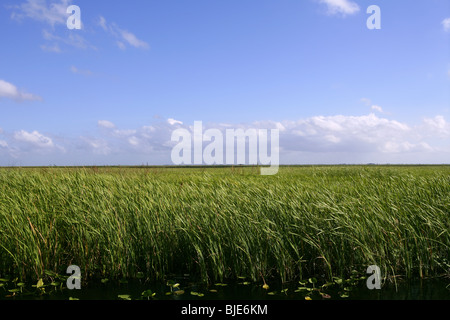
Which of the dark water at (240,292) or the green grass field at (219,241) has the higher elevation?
the green grass field at (219,241)

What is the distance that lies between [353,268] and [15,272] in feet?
19.8

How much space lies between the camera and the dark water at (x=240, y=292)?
4734 millimetres

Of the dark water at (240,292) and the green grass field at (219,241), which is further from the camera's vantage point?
the green grass field at (219,241)

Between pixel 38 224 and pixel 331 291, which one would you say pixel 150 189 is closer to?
pixel 38 224

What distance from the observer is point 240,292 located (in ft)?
16.1

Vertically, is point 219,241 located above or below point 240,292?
above

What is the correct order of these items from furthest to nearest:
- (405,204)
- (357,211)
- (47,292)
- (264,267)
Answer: (405,204) < (357,211) < (264,267) < (47,292)

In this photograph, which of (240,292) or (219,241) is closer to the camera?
(240,292)

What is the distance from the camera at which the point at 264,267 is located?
17.4ft

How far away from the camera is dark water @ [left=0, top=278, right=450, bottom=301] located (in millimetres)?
4734

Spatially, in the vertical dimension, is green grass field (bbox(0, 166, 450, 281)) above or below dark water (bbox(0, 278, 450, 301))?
above

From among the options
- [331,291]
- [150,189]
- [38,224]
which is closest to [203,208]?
[150,189]

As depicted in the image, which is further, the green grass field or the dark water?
the green grass field
